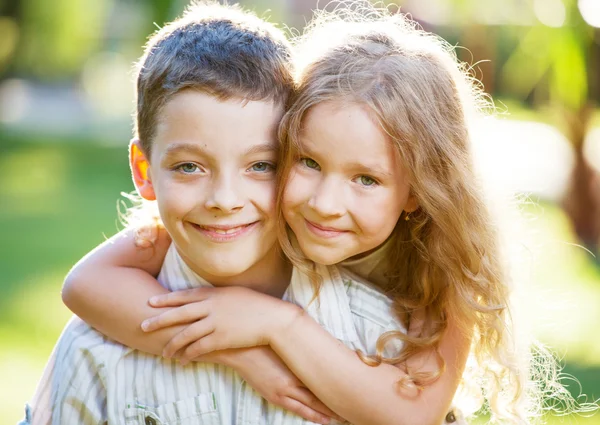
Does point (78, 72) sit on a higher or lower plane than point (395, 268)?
lower

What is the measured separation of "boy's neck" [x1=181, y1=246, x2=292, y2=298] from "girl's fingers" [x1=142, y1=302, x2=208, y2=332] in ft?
0.47

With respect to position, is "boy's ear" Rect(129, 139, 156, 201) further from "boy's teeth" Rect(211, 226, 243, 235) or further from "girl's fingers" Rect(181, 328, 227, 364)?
"girl's fingers" Rect(181, 328, 227, 364)

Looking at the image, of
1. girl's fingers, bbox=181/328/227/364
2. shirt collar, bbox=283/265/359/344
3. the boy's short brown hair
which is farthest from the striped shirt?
the boy's short brown hair

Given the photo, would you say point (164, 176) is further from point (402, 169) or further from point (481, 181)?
point (481, 181)

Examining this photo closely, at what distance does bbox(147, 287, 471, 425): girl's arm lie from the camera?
227cm

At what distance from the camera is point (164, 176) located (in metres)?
2.27

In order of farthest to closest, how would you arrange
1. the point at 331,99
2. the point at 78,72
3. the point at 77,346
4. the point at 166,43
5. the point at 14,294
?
the point at 78,72, the point at 14,294, the point at 77,346, the point at 166,43, the point at 331,99

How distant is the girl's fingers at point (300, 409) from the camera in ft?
7.57

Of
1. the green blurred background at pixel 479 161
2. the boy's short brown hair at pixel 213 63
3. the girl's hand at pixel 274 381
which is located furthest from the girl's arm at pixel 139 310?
the green blurred background at pixel 479 161

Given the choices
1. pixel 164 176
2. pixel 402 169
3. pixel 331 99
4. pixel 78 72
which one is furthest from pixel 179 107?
pixel 78 72

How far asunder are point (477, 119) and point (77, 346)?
1317mm

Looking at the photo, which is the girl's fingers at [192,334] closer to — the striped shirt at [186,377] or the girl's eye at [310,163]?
the striped shirt at [186,377]

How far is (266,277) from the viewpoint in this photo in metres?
2.50

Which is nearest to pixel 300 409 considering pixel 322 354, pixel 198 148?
pixel 322 354
